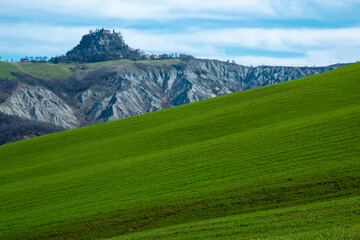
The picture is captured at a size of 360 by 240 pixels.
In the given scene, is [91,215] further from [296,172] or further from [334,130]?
[334,130]

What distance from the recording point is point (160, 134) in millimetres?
50719

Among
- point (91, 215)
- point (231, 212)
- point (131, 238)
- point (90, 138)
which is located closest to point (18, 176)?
point (90, 138)

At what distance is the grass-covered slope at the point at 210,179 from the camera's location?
66.1 ft

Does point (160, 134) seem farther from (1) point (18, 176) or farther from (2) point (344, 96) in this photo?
(2) point (344, 96)

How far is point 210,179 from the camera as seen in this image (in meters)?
28.8

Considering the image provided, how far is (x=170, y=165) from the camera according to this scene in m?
35.0

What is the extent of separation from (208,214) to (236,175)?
6.49 m

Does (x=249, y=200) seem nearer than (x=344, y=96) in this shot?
Yes

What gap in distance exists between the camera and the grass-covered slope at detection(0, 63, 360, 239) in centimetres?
2014

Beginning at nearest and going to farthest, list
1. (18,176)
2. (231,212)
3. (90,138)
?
(231,212), (18,176), (90,138)

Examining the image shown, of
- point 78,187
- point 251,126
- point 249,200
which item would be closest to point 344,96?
point 251,126

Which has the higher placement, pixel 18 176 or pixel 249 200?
pixel 249 200

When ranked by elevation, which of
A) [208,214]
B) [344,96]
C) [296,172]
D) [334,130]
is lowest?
[208,214]

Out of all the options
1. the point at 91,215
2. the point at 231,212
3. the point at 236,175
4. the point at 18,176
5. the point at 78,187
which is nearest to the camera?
the point at 231,212
